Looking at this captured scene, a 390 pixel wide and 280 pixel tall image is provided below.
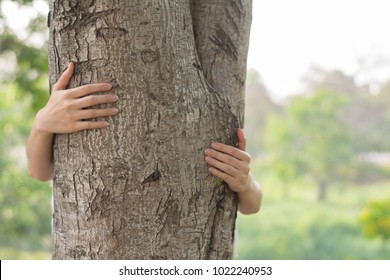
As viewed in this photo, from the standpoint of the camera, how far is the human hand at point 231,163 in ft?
4.17

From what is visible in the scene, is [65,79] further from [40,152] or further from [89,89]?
[40,152]

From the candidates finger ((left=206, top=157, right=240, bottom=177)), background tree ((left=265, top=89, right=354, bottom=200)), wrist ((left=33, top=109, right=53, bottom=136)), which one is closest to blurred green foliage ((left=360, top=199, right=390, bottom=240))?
background tree ((left=265, top=89, right=354, bottom=200))

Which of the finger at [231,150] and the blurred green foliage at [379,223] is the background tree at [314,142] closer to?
the blurred green foliage at [379,223]

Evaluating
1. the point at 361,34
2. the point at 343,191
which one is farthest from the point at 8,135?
the point at 361,34

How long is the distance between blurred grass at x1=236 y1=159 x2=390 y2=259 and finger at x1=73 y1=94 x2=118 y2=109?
5.24 m

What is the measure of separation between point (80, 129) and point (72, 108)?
5cm

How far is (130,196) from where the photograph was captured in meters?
1.19

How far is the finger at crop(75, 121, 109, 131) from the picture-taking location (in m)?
1.20

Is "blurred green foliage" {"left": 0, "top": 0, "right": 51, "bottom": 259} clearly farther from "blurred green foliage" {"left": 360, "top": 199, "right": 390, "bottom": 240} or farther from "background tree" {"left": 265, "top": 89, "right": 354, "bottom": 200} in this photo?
"background tree" {"left": 265, "top": 89, "right": 354, "bottom": 200}

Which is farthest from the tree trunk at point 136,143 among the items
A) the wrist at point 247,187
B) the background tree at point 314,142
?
the background tree at point 314,142

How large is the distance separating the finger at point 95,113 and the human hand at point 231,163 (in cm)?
24

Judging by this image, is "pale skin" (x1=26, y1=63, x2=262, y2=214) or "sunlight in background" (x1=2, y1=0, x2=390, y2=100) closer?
"pale skin" (x1=26, y1=63, x2=262, y2=214)

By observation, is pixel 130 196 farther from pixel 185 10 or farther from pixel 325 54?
pixel 325 54

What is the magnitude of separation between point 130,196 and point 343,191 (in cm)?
759
